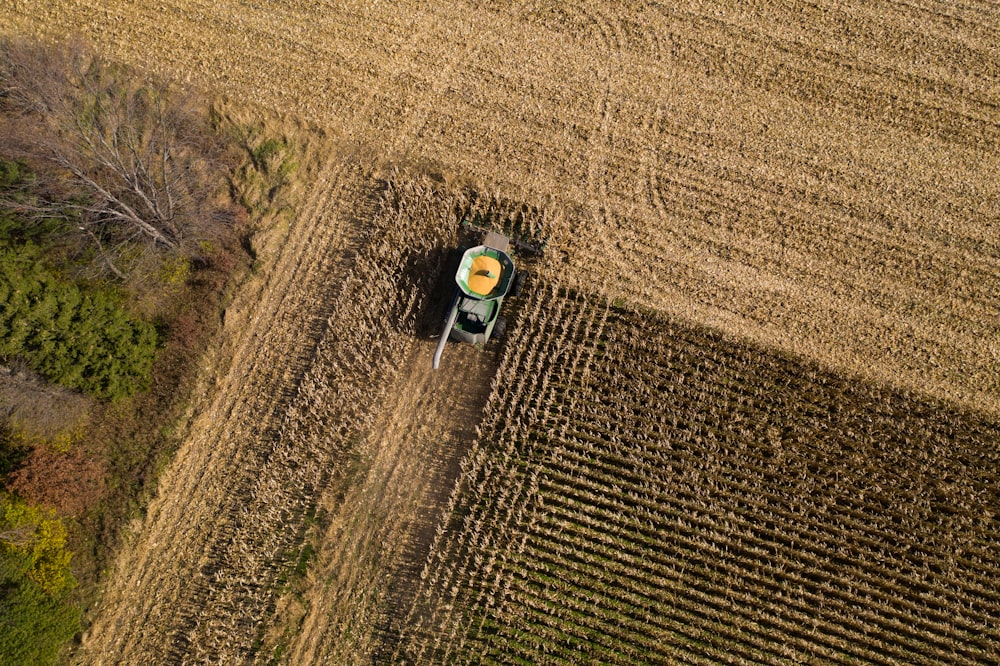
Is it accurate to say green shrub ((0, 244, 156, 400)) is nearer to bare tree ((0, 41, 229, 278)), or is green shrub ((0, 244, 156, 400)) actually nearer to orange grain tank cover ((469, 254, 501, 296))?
bare tree ((0, 41, 229, 278))

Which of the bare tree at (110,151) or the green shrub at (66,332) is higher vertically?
the bare tree at (110,151)

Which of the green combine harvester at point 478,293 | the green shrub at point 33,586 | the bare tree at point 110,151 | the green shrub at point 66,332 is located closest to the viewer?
the green shrub at point 33,586

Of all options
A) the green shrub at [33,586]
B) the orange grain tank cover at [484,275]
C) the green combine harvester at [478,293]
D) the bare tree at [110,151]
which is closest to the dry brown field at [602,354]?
the green shrub at [33,586]

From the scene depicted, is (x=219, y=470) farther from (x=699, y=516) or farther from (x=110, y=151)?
(x=699, y=516)

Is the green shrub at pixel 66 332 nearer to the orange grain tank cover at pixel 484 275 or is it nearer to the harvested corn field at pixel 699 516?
the orange grain tank cover at pixel 484 275

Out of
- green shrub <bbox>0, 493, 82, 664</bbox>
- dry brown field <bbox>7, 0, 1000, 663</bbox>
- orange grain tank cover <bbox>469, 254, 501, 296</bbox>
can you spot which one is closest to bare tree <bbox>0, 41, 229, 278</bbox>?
dry brown field <bbox>7, 0, 1000, 663</bbox>

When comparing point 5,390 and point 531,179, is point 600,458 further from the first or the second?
point 5,390

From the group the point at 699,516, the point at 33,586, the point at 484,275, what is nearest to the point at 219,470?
the point at 33,586
